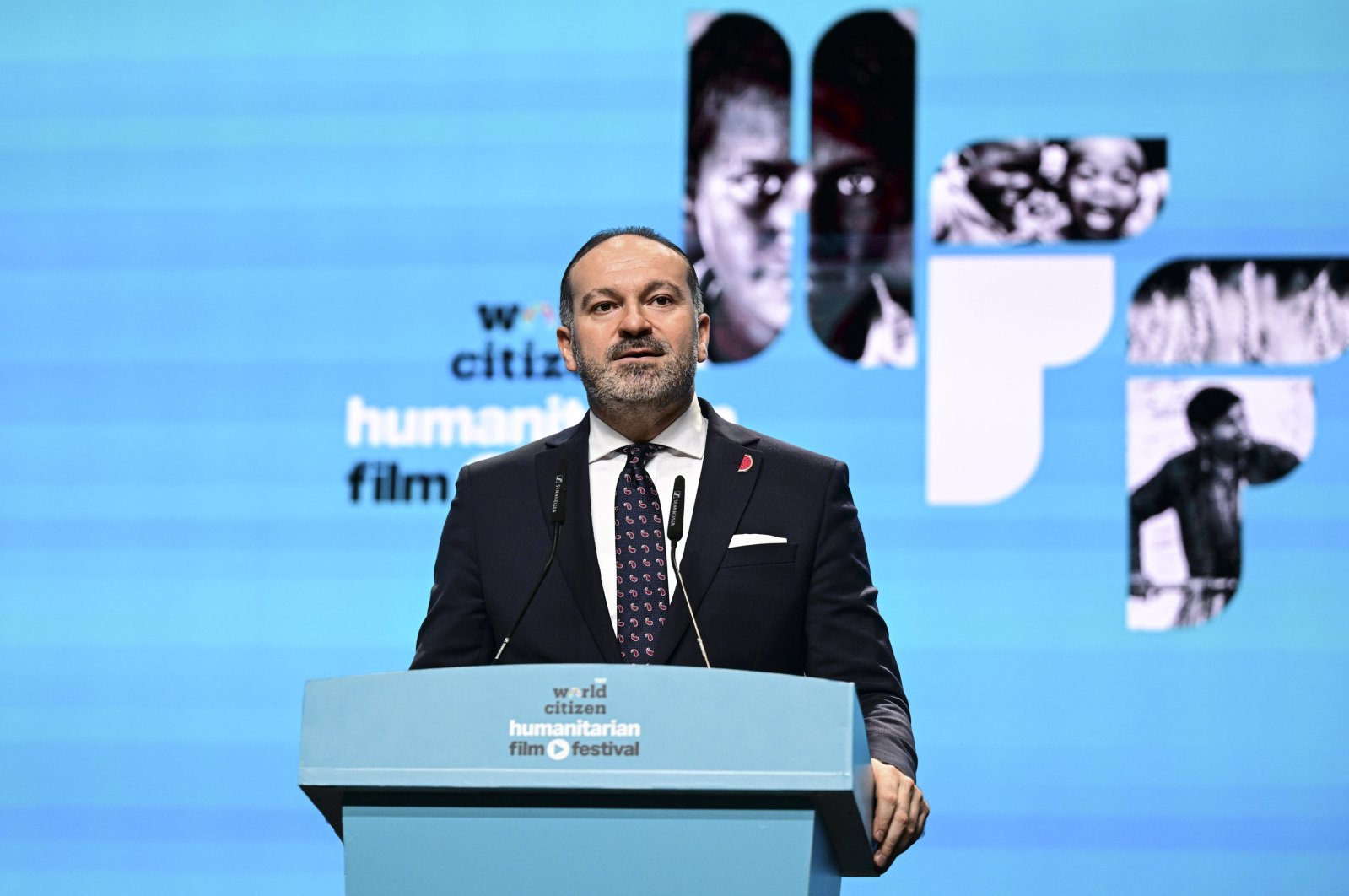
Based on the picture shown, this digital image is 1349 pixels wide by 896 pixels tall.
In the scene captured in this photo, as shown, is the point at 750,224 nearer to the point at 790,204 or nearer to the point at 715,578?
the point at 790,204

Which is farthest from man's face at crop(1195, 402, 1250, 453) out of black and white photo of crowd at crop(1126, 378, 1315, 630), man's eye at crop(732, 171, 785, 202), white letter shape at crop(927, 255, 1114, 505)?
man's eye at crop(732, 171, 785, 202)

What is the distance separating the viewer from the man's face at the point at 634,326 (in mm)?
2139

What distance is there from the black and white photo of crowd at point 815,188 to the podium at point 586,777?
188cm

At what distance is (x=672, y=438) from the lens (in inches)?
86.9

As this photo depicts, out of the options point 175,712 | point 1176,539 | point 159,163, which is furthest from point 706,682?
point 159,163

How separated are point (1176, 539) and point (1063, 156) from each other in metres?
0.82

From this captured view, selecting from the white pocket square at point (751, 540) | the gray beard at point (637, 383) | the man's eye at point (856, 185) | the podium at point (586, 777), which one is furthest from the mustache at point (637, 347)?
the man's eye at point (856, 185)

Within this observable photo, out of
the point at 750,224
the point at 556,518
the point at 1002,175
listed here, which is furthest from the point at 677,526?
the point at 1002,175

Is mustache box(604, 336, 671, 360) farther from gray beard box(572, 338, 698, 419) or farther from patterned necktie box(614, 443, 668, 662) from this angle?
patterned necktie box(614, 443, 668, 662)

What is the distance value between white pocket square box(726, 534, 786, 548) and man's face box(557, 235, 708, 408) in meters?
0.22

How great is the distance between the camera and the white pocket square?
206 cm

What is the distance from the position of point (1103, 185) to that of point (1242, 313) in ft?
1.25

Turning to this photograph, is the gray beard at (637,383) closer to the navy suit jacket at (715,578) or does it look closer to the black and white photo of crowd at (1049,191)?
the navy suit jacket at (715,578)

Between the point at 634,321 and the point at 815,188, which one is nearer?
the point at 634,321
